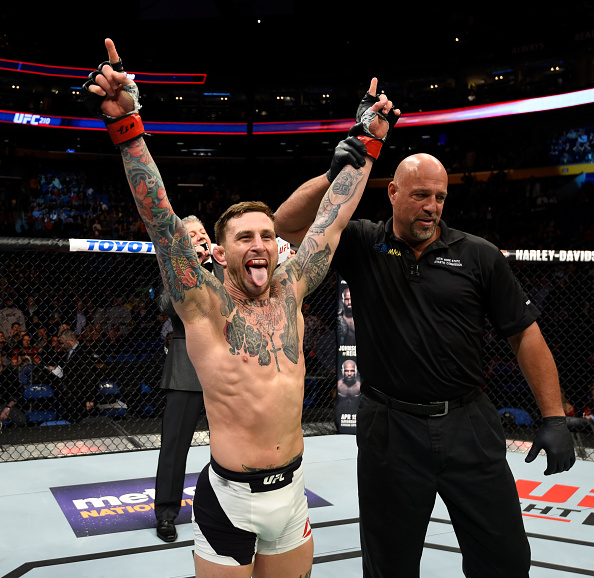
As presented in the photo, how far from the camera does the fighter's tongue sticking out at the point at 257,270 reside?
1825 millimetres

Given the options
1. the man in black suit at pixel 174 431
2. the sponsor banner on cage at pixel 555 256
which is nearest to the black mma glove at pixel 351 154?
the man in black suit at pixel 174 431

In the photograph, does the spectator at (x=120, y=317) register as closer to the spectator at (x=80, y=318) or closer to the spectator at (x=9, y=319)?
the spectator at (x=80, y=318)

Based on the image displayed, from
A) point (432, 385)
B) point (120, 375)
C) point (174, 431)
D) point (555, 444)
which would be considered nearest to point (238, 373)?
point (432, 385)

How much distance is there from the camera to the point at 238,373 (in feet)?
5.79

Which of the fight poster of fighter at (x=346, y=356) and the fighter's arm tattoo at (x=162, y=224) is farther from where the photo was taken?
the fight poster of fighter at (x=346, y=356)

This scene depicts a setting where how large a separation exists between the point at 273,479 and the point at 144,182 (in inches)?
34.9

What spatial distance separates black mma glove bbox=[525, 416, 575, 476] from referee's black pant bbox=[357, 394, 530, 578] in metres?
0.15

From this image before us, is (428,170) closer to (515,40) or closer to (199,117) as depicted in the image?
(515,40)

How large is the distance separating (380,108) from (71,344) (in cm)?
488

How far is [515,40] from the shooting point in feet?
50.4

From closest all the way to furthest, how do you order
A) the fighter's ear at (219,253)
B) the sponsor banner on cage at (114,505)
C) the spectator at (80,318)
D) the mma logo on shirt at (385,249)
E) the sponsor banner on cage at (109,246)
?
the fighter's ear at (219,253)
the mma logo on shirt at (385,249)
the sponsor banner on cage at (114,505)
the sponsor banner on cage at (109,246)
the spectator at (80,318)

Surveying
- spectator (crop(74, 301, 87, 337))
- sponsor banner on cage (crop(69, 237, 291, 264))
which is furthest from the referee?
spectator (crop(74, 301, 87, 337))

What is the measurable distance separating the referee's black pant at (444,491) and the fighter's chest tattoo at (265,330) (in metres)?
0.53

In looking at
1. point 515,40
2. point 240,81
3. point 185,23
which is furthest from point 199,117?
point 515,40
